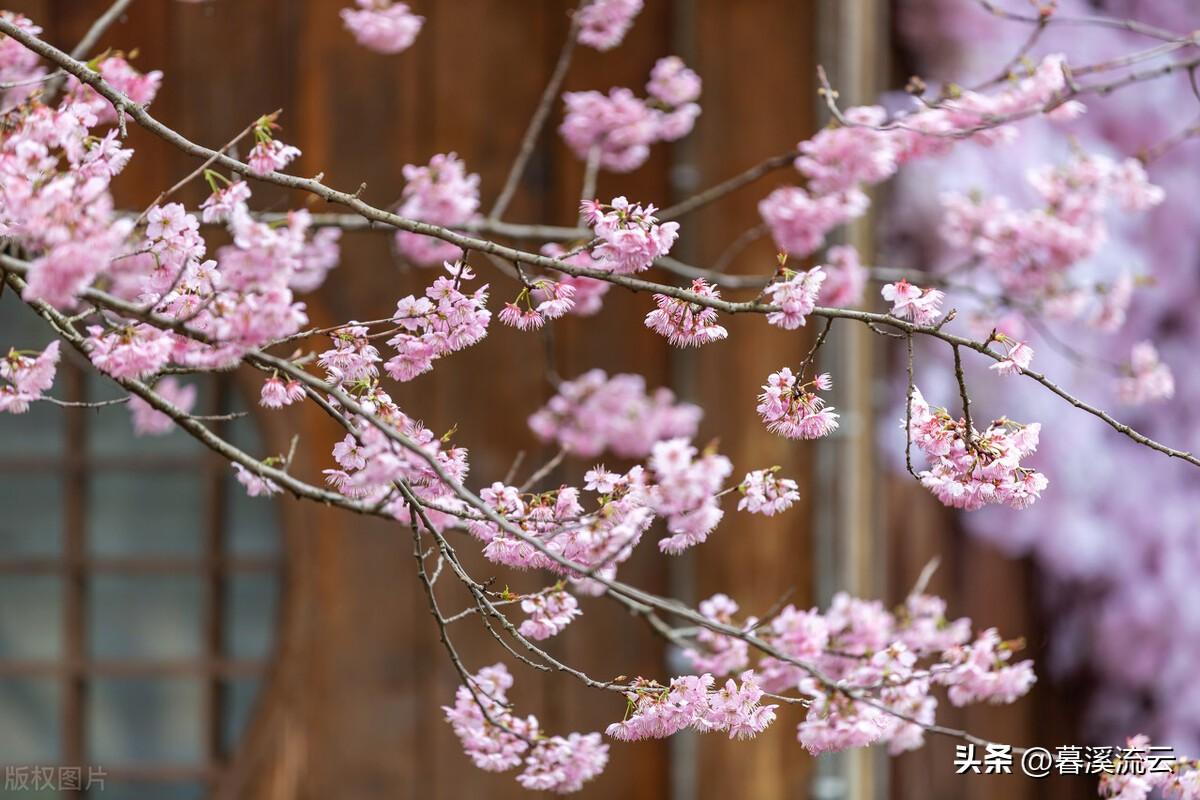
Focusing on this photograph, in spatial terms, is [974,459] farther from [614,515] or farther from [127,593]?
[127,593]

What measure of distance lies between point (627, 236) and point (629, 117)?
778 millimetres

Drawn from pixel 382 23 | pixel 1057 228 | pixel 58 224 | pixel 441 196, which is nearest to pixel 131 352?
pixel 58 224

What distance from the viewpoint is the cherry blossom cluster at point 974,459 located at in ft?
3.10

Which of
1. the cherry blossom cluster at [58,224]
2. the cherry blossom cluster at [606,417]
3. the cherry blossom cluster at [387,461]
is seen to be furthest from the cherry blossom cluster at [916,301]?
the cherry blossom cluster at [606,417]

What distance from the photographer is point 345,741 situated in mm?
2098

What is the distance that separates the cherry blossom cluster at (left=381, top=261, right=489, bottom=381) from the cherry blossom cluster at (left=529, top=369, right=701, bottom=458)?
85 cm

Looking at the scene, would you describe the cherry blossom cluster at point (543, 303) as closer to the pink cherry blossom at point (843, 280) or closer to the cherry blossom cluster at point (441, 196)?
the cherry blossom cluster at point (441, 196)

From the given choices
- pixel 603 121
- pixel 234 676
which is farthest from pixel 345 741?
pixel 603 121

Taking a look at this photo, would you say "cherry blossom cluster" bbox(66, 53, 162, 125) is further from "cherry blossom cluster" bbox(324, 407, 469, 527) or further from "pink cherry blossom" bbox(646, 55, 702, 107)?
"pink cherry blossom" bbox(646, 55, 702, 107)

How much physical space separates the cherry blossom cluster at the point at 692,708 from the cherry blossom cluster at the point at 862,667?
23 millimetres

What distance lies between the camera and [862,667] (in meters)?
1.17

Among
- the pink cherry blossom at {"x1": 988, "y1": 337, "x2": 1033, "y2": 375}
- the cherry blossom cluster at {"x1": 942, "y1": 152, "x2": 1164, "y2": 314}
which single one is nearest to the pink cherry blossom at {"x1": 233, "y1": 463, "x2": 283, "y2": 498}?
the pink cherry blossom at {"x1": 988, "y1": 337, "x2": 1033, "y2": 375}

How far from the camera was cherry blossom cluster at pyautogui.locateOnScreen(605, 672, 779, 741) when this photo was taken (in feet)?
3.24

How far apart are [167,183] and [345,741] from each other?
3.50 feet
